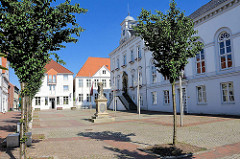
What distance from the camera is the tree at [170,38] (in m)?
7.05

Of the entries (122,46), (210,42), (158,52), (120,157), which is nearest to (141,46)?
(122,46)

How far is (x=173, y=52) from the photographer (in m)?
7.04

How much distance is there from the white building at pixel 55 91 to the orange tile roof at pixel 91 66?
3.77 meters

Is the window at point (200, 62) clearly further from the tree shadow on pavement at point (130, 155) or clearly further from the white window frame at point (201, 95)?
the tree shadow on pavement at point (130, 155)

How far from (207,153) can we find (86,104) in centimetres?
4900

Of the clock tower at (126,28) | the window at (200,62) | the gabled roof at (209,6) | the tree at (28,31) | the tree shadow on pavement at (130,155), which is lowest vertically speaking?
the tree shadow on pavement at (130,155)

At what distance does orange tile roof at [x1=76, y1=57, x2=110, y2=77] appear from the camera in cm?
5588

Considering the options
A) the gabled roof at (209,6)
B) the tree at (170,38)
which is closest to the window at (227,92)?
the gabled roof at (209,6)

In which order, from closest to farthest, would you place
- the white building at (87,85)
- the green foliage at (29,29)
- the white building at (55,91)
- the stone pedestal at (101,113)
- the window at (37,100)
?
the green foliage at (29,29)
the stone pedestal at (101,113)
the window at (37,100)
the white building at (55,91)
the white building at (87,85)

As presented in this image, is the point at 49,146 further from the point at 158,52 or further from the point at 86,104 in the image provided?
the point at 86,104

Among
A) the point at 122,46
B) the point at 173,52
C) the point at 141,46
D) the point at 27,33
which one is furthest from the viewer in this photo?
the point at 122,46

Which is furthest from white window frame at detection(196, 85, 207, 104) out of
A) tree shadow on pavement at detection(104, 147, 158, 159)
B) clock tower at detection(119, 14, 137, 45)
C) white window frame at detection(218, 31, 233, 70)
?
clock tower at detection(119, 14, 137, 45)

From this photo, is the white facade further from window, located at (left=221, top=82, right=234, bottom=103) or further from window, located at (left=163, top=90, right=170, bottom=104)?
window, located at (left=221, top=82, right=234, bottom=103)

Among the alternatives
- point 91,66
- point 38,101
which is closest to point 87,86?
point 91,66
